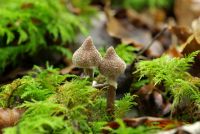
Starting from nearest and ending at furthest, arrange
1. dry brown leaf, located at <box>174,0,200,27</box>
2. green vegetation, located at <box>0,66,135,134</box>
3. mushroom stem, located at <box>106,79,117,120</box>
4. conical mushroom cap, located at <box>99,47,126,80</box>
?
green vegetation, located at <box>0,66,135,134</box> → conical mushroom cap, located at <box>99,47,126,80</box> → mushroom stem, located at <box>106,79,117,120</box> → dry brown leaf, located at <box>174,0,200,27</box>

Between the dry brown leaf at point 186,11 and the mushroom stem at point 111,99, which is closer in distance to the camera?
the mushroom stem at point 111,99

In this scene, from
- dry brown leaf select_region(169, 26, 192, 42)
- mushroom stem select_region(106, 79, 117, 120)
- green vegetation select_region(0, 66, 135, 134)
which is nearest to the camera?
green vegetation select_region(0, 66, 135, 134)

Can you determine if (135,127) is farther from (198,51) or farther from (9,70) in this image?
(9,70)

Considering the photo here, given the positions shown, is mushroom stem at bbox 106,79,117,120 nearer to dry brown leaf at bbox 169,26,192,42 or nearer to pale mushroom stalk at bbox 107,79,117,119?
pale mushroom stalk at bbox 107,79,117,119

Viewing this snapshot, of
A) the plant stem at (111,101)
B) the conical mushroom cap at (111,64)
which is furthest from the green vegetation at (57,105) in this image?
the conical mushroom cap at (111,64)

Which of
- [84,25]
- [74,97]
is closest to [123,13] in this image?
[84,25]

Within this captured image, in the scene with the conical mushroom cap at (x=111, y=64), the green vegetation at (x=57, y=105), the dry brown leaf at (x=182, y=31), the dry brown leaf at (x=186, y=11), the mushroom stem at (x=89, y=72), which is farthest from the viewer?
the dry brown leaf at (x=186, y=11)

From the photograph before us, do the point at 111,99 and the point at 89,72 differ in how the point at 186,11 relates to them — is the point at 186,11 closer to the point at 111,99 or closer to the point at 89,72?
the point at 89,72

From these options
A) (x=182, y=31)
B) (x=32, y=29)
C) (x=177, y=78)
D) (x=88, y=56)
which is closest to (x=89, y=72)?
(x=88, y=56)

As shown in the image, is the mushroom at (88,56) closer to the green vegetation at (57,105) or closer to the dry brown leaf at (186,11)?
the green vegetation at (57,105)

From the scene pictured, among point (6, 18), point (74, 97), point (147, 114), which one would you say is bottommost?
point (147, 114)

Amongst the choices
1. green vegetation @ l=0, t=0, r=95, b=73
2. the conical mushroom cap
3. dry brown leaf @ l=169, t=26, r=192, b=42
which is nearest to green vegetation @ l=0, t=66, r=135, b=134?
the conical mushroom cap
